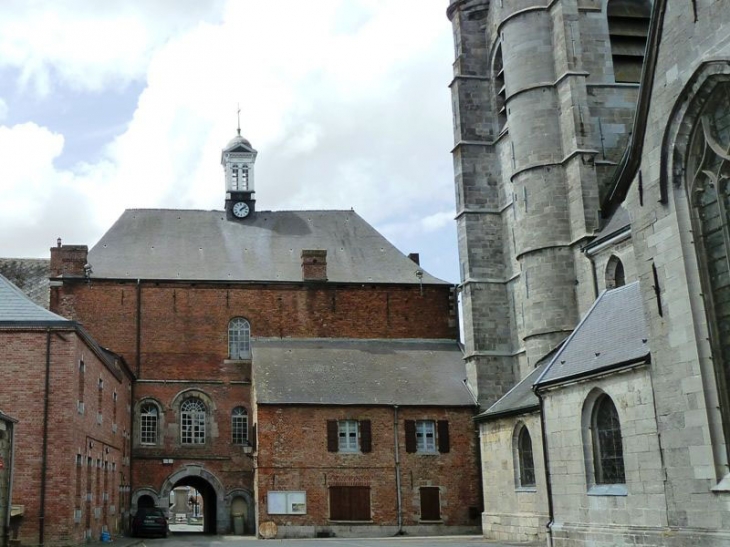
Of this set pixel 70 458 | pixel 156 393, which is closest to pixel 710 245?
pixel 70 458

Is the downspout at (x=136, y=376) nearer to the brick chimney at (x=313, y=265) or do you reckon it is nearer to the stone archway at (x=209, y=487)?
the stone archway at (x=209, y=487)

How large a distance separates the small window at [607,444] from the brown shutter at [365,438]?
51.8 ft

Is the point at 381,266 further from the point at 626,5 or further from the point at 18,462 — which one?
the point at 18,462

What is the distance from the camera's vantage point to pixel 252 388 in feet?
125

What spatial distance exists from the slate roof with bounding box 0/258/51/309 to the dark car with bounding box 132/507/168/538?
1213cm

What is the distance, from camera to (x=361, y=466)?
1346 inches

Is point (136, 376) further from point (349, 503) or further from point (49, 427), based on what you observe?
point (49, 427)

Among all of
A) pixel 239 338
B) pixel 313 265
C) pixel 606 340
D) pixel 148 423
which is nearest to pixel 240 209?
pixel 313 265

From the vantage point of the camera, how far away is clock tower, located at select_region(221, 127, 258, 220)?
44.2m

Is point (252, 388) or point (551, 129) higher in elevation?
point (551, 129)

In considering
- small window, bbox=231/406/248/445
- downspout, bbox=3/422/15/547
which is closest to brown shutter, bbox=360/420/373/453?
small window, bbox=231/406/248/445

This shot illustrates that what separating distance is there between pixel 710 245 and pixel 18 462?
60.4 feet

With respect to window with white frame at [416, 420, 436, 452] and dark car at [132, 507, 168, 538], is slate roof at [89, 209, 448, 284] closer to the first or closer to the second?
window with white frame at [416, 420, 436, 452]

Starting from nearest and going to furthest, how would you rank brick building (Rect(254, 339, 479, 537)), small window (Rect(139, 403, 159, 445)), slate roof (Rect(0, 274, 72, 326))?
slate roof (Rect(0, 274, 72, 326)), brick building (Rect(254, 339, 479, 537)), small window (Rect(139, 403, 159, 445))
